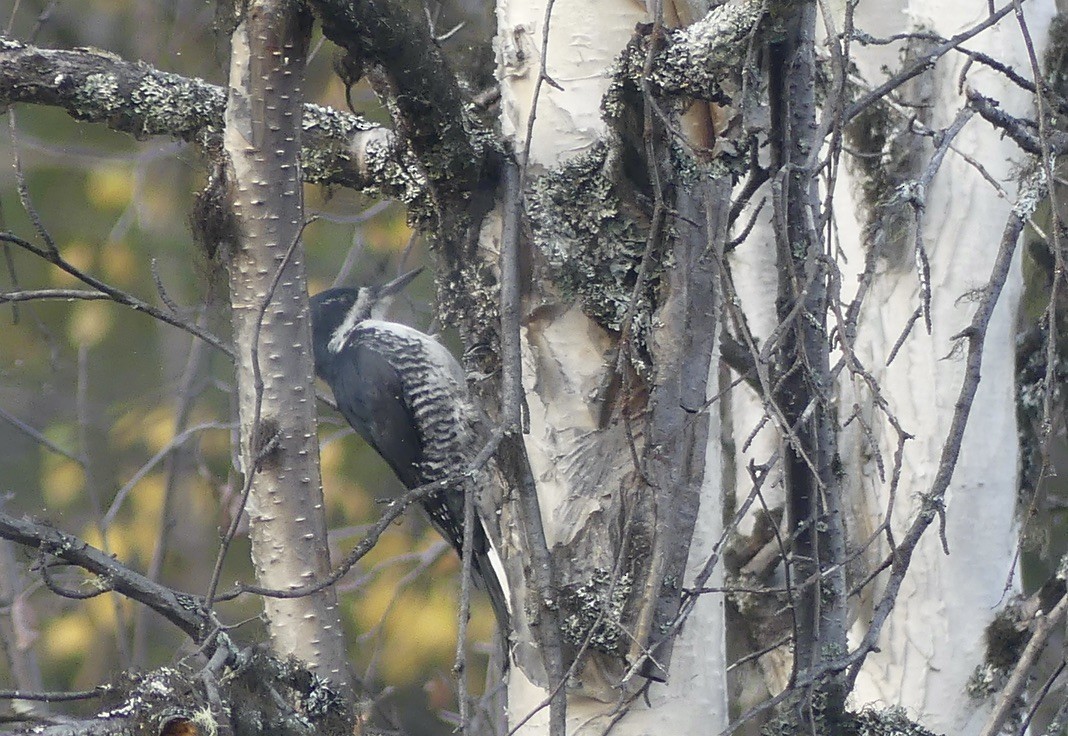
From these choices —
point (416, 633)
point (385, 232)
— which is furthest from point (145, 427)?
point (416, 633)

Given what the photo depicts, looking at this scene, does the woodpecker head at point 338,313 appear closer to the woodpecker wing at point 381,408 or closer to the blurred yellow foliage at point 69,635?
the woodpecker wing at point 381,408

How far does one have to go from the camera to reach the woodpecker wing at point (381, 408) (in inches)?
134

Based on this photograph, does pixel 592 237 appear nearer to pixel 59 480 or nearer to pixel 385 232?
pixel 385 232

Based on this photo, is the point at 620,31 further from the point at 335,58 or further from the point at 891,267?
the point at 891,267

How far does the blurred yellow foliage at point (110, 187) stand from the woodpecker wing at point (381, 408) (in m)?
2.59

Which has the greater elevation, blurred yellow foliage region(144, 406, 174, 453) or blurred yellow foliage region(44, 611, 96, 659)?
blurred yellow foliage region(144, 406, 174, 453)

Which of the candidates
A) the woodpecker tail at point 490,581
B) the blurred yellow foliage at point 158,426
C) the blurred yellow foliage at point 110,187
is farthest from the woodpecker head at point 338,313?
the blurred yellow foliage at point 110,187

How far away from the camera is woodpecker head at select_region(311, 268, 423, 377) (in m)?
3.63

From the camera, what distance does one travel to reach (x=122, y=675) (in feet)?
4.47

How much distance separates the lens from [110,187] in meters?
5.52

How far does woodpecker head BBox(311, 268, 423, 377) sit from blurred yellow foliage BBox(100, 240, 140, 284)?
2.35 metres

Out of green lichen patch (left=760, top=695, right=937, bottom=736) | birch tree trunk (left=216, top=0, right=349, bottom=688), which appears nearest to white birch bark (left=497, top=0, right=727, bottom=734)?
green lichen patch (left=760, top=695, right=937, bottom=736)

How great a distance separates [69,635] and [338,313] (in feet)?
7.76

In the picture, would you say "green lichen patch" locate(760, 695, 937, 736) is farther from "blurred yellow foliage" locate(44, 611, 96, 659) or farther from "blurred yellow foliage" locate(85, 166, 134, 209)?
"blurred yellow foliage" locate(85, 166, 134, 209)
